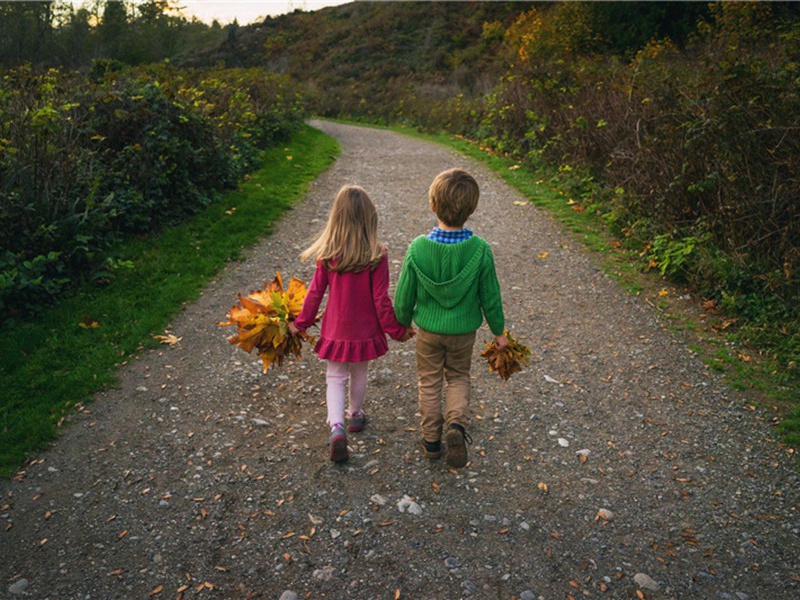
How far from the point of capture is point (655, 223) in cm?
745

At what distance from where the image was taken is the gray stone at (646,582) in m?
3.00

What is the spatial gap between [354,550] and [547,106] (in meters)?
10.8

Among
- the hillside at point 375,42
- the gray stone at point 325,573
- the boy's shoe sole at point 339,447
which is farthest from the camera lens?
the hillside at point 375,42

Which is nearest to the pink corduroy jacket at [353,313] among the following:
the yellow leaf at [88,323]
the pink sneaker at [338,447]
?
the pink sneaker at [338,447]

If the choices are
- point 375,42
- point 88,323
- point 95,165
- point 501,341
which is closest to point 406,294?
point 501,341

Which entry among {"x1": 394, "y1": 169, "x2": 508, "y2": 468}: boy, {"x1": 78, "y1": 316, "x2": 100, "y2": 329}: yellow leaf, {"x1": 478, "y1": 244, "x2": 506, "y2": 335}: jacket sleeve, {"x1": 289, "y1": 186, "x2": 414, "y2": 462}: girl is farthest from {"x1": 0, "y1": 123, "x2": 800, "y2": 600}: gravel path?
{"x1": 478, "y1": 244, "x2": 506, "y2": 335}: jacket sleeve

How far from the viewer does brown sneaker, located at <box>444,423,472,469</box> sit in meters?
3.78

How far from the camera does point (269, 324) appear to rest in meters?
3.88

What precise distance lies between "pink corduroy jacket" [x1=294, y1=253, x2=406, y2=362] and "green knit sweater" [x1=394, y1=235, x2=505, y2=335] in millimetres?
111

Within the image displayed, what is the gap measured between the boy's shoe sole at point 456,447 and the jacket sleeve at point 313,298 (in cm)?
114

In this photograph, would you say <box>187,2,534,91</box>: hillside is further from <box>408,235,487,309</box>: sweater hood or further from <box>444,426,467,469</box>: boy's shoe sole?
<box>444,426,467,469</box>: boy's shoe sole

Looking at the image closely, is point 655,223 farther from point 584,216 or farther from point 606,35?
point 606,35

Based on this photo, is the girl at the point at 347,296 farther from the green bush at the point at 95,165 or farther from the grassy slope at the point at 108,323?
the green bush at the point at 95,165

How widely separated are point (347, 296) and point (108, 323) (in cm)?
317
